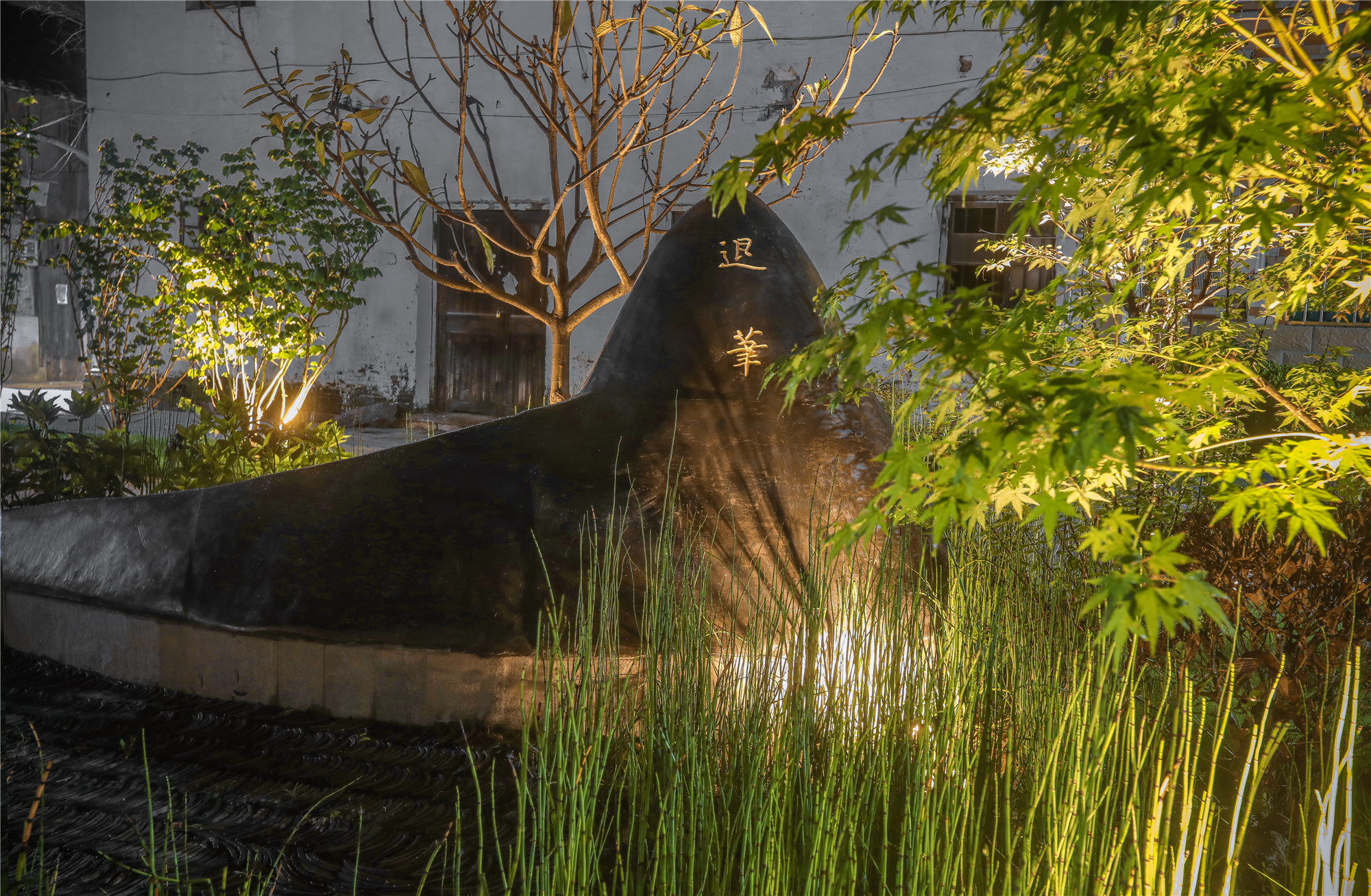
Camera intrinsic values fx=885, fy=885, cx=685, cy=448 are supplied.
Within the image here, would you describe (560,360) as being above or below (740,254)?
below

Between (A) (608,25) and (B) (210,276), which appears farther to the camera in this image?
(B) (210,276)

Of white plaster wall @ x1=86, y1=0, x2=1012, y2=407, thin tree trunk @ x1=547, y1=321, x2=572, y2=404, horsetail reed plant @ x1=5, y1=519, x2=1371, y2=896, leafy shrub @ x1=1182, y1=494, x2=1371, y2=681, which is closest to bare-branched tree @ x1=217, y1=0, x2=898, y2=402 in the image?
thin tree trunk @ x1=547, y1=321, x2=572, y2=404

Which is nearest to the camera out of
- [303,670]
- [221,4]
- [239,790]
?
[239,790]

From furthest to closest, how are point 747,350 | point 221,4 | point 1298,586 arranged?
point 221,4, point 747,350, point 1298,586

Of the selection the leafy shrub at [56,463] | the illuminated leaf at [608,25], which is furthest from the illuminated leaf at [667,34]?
the leafy shrub at [56,463]

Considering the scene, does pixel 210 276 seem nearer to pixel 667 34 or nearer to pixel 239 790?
pixel 667 34

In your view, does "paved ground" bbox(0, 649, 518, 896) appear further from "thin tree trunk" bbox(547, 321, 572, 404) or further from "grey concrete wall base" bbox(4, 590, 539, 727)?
"thin tree trunk" bbox(547, 321, 572, 404)

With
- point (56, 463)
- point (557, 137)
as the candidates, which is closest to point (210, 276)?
point (56, 463)

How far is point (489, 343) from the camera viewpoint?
267 inches

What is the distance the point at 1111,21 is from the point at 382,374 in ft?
21.4

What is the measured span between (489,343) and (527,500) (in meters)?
4.74

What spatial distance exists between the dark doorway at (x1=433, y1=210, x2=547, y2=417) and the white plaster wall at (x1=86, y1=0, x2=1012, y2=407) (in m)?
0.16

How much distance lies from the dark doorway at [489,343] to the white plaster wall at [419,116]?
6.3 inches

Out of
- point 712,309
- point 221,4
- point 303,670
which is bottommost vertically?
point 303,670
